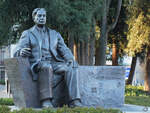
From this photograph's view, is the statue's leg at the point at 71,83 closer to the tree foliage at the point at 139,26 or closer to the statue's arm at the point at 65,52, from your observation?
the statue's arm at the point at 65,52

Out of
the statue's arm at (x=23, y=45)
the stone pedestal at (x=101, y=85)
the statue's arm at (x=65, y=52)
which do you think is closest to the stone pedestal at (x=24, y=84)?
the statue's arm at (x=23, y=45)

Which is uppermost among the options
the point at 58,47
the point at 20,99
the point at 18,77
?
the point at 58,47

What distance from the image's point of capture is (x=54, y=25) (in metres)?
15.1

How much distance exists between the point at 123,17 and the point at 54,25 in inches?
320

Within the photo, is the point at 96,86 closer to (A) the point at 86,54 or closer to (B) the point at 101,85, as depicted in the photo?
(B) the point at 101,85

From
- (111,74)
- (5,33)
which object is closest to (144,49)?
(5,33)

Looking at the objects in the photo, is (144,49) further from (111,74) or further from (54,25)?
(111,74)

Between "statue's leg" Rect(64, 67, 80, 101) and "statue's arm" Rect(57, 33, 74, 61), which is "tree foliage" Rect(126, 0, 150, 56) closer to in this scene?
"statue's arm" Rect(57, 33, 74, 61)

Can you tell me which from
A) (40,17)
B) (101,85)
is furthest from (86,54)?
(40,17)

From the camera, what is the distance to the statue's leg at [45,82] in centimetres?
766

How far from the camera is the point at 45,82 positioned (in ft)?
25.3

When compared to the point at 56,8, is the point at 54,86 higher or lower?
lower

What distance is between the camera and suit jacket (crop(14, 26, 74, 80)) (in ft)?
26.6

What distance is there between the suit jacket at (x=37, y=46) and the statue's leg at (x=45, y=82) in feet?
0.69
